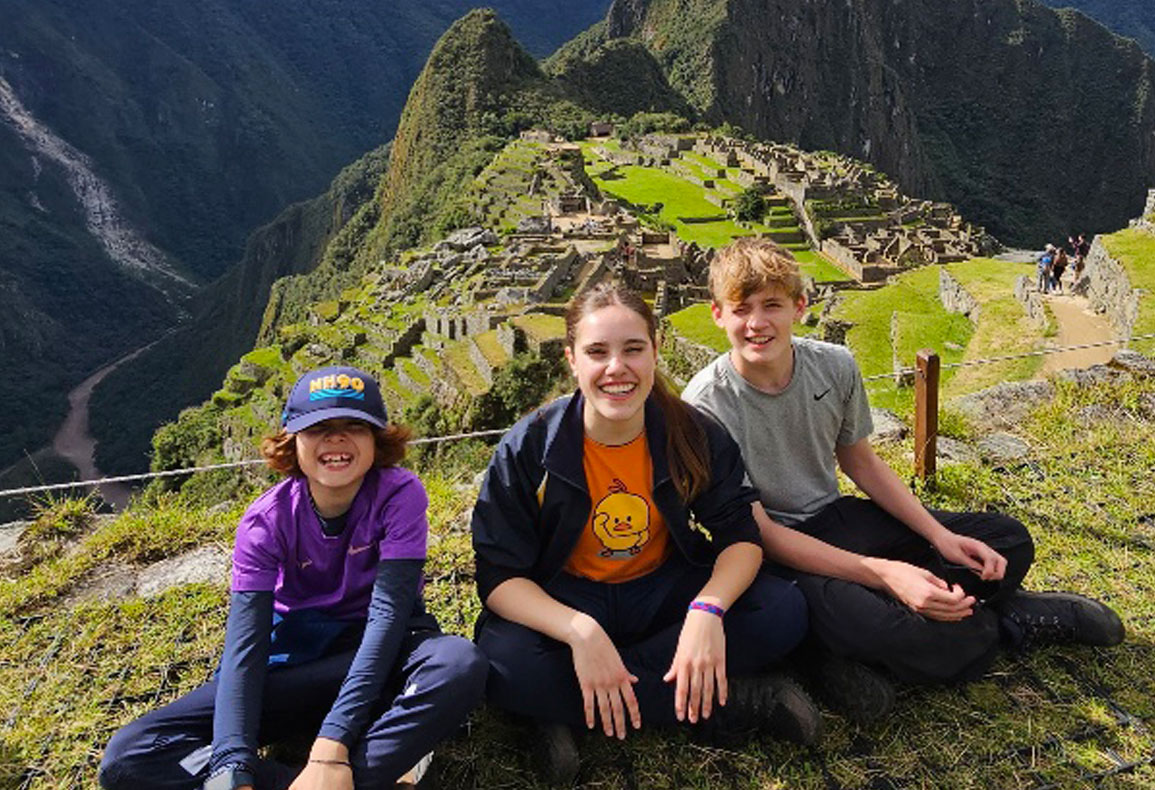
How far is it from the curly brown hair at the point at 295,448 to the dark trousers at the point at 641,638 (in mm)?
539

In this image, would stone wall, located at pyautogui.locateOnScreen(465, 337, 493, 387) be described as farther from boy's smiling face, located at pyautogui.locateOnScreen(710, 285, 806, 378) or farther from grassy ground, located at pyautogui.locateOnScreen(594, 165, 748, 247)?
grassy ground, located at pyautogui.locateOnScreen(594, 165, 748, 247)

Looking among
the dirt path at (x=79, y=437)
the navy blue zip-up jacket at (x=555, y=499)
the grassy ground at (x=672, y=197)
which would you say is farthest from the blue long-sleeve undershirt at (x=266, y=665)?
the dirt path at (x=79, y=437)

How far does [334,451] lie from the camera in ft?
7.61

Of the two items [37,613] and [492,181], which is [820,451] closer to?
[37,613]

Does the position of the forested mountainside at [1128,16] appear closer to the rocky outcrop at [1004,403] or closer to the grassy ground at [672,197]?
the grassy ground at [672,197]

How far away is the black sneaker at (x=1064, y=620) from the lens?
2648 mm

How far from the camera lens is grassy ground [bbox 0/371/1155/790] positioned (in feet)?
7.54

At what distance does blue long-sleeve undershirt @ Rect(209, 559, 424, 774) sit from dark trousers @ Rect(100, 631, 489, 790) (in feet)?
0.20

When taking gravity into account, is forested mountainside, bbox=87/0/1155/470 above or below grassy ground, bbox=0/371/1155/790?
above

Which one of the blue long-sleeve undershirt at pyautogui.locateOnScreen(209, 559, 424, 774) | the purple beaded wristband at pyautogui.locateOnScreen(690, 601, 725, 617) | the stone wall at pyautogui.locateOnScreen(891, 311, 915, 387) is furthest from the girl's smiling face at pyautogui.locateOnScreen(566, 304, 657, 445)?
the stone wall at pyautogui.locateOnScreen(891, 311, 915, 387)

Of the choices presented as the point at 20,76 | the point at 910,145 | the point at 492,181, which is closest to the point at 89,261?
the point at 20,76

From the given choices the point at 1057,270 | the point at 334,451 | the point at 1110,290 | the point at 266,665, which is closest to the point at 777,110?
the point at 1057,270

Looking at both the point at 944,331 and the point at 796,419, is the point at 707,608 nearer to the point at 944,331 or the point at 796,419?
the point at 796,419

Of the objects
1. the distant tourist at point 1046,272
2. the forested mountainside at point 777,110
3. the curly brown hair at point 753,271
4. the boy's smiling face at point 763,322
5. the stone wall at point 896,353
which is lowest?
the stone wall at point 896,353
